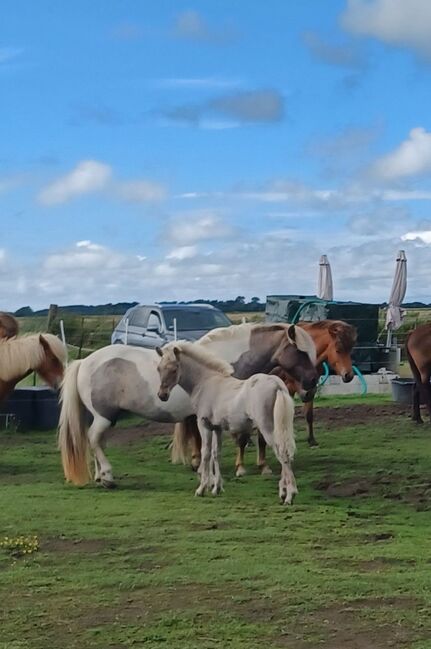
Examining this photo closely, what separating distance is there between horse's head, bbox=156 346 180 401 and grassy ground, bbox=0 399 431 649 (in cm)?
87

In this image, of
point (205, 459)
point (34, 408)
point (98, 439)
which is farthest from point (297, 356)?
point (34, 408)

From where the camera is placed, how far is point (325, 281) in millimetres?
22828

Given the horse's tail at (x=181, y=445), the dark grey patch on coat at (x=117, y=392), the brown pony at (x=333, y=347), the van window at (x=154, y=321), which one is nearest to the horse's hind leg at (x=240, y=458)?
the horse's tail at (x=181, y=445)

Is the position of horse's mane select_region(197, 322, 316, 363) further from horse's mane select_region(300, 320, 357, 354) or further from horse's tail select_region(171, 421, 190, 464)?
horse's mane select_region(300, 320, 357, 354)

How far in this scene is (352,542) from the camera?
19.5 feet

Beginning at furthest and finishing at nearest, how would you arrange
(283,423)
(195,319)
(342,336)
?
(195,319) < (342,336) < (283,423)

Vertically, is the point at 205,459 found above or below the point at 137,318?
below

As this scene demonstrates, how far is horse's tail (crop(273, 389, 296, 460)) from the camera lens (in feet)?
24.0

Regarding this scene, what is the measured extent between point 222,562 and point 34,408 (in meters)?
7.64

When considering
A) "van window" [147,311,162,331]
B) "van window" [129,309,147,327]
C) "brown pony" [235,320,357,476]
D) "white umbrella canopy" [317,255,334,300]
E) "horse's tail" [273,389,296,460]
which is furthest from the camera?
"white umbrella canopy" [317,255,334,300]

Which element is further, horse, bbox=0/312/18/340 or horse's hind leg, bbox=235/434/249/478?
horse, bbox=0/312/18/340

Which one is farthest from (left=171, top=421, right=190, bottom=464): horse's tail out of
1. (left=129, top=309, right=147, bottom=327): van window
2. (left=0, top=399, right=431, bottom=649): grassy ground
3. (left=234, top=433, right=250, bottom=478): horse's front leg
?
(left=129, top=309, right=147, bottom=327): van window

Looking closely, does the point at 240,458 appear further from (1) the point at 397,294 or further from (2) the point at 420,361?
(1) the point at 397,294

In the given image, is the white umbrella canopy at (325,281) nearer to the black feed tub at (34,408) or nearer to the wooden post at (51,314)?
the wooden post at (51,314)
